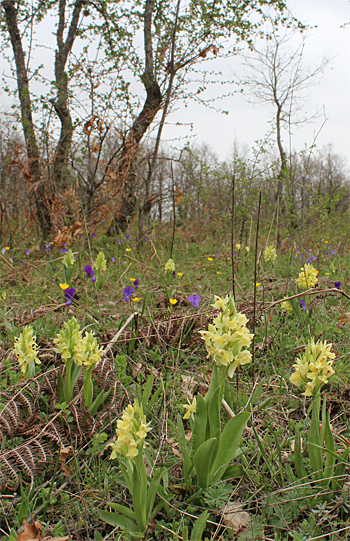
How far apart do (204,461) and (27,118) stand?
671 centimetres

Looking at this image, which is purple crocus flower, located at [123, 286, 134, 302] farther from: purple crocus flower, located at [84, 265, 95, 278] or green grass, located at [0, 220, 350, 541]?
purple crocus flower, located at [84, 265, 95, 278]

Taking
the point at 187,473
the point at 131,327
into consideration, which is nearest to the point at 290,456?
the point at 187,473

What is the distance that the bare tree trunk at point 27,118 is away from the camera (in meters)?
5.83

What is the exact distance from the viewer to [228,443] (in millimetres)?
1189

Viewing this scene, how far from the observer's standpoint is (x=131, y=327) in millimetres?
2223

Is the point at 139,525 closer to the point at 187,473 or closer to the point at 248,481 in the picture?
the point at 187,473

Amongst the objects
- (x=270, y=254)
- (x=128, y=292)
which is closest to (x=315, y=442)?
(x=128, y=292)

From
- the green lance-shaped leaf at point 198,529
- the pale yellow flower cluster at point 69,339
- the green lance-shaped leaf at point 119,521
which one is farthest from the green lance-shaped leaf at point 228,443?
the pale yellow flower cluster at point 69,339

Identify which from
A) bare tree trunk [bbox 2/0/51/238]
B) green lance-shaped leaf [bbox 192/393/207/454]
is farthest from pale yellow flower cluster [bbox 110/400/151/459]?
bare tree trunk [bbox 2/0/51/238]

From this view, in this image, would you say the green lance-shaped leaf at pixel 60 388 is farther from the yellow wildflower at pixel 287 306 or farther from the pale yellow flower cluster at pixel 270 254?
the pale yellow flower cluster at pixel 270 254

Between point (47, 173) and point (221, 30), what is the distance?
391 centimetres

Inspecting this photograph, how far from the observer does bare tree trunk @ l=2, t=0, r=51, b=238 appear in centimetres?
583

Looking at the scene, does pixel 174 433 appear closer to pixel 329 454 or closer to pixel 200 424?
pixel 200 424

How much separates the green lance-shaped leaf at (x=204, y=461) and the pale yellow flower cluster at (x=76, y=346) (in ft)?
1.87
